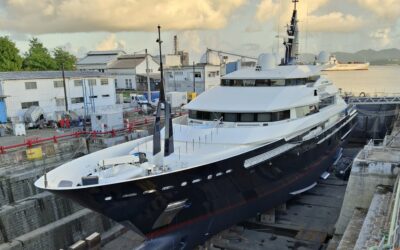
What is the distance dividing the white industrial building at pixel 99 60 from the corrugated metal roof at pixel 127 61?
114cm

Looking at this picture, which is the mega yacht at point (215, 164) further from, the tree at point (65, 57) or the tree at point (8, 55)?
the tree at point (65, 57)

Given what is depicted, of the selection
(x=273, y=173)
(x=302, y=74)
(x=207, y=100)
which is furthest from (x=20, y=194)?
(x=302, y=74)

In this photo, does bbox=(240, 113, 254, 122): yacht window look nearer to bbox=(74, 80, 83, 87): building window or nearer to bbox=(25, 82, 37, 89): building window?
bbox=(25, 82, 37, 89): building window

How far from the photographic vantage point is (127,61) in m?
51.9

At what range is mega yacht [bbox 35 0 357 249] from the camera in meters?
9.27

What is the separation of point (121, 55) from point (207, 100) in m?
45.7

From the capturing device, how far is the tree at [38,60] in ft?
133

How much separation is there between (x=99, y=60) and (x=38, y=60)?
1599 cm

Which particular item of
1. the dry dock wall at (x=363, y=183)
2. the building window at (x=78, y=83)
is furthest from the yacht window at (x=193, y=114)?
the building window at (x=78, y=83)

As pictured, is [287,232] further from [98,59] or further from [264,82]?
[98,59]

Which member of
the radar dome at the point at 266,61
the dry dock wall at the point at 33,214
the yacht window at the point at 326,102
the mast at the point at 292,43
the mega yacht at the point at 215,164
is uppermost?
the mast at the point at 292,43

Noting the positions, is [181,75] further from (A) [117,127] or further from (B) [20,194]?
(B) [20,194]

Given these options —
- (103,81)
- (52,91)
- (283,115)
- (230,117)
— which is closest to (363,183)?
(283,115)

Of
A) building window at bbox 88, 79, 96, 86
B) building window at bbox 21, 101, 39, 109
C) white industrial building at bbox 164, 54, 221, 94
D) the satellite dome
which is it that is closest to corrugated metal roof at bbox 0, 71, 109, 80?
building window at bbox 88, 79, 96, 86
